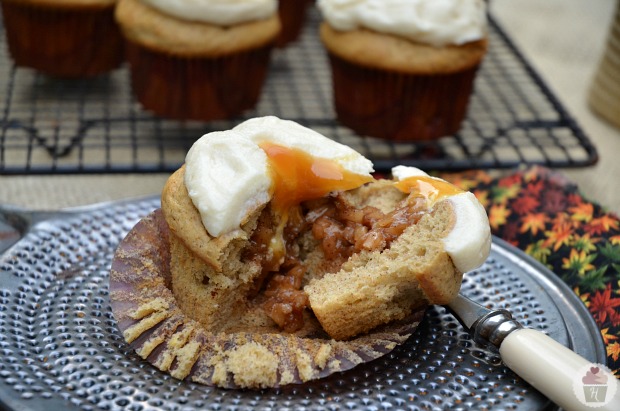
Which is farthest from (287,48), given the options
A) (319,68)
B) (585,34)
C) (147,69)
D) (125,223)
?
(125,223)

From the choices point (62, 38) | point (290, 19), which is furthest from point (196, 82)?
point (290, 19)

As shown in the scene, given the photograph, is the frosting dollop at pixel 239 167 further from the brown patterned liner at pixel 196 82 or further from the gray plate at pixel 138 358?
the brown patterned liner at pixel 196 82

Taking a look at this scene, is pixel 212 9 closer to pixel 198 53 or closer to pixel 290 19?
pixel 198 53

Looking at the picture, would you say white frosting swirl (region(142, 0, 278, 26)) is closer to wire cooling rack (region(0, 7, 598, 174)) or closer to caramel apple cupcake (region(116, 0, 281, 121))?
caramel apple cupcake (region(116, 0, 281, 121))

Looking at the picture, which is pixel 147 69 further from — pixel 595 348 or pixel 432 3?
pixel 595 348

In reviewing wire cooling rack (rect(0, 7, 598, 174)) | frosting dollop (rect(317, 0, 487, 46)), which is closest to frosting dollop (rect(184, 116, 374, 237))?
wire cooling rack (rect(0, 7, 598, 174))

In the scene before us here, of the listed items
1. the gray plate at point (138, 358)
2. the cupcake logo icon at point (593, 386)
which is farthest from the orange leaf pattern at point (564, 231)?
the cupcake logo icon at point (593, 386)
